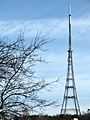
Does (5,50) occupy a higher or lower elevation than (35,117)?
higher

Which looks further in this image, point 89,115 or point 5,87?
point 89,115

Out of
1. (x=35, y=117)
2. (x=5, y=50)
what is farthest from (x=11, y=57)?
(x=35, y=117)

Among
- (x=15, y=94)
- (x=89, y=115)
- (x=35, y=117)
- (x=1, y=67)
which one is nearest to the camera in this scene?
(x=1, y=67)

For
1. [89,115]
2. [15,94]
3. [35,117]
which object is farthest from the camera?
[89,115]

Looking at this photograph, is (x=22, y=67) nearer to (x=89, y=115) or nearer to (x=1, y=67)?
(x=1, y=67)

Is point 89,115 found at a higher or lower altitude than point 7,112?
higher

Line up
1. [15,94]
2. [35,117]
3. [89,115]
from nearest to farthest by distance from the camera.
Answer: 1. [15,94]
2. [35,117]
3. [89,115]

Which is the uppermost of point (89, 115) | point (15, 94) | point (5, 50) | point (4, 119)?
point (89, 115)

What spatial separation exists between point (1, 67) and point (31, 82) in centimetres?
119

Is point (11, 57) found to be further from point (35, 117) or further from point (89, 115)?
point (89, 115)

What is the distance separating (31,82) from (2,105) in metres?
1.09

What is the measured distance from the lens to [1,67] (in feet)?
41.2

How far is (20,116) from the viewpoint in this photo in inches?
519

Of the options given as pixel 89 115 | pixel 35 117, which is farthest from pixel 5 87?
pixel 89 115
